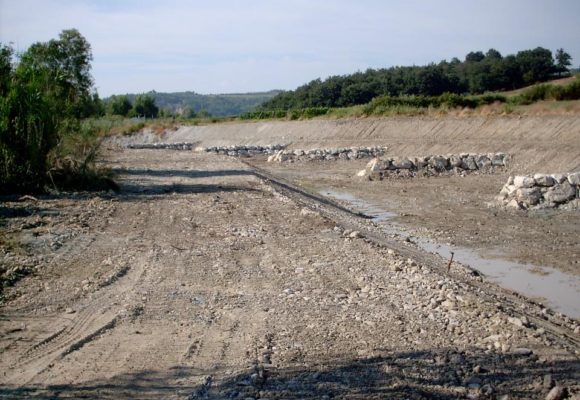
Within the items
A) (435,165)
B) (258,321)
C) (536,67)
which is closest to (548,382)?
(258,321)

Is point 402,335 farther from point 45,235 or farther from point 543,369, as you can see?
point 45,235

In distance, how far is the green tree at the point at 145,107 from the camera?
9619cm

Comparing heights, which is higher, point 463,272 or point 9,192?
point 9,192

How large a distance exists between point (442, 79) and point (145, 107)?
49.0 metres

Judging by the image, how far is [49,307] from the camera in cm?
730

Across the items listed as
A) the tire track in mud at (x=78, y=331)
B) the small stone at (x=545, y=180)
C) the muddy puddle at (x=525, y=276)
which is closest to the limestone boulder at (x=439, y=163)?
the small stone at (x=545, y=180)

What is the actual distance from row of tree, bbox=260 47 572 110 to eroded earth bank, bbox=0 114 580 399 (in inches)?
2298

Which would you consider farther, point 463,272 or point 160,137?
point 160,137

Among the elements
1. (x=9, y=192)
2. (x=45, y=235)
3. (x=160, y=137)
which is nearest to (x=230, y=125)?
(x=160, y=137)

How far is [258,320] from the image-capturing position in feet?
23.1

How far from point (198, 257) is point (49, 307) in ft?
10.4

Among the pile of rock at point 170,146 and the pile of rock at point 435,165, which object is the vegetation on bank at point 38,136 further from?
the pile of rock at point 170,146

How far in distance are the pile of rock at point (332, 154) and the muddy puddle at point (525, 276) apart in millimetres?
22913

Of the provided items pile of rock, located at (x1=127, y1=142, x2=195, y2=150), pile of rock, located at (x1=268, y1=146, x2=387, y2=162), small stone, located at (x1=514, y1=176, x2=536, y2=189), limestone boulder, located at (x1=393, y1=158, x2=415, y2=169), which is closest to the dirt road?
small stone, located at (x1=514, y1=176, x2=536, y2=189)
